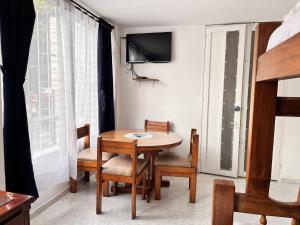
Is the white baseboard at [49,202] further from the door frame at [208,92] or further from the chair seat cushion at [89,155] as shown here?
the door frame at [208,92]

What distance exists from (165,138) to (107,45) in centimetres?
161

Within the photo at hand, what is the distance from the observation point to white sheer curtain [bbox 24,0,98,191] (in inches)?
84.1

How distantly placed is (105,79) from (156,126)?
103 cm

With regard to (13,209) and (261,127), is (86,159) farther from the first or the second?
(261,127)

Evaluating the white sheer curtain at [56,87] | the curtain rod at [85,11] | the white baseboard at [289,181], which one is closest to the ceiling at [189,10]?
the curtain rod at [85,11]

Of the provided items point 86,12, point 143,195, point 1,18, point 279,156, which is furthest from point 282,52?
point 279,156

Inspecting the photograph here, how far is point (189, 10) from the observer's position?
2824 mm

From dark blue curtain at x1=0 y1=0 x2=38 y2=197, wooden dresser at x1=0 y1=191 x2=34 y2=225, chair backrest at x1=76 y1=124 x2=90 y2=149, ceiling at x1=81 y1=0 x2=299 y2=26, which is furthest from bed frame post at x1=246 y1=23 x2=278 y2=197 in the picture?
chair backrest at x1=76 y1=124 x2=90 y2=149

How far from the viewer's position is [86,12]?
9.22 feet

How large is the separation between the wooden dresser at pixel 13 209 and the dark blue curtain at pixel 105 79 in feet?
7.16

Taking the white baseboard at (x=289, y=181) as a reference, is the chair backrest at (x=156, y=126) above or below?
above

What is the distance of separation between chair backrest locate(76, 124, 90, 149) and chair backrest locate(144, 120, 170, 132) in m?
0.86

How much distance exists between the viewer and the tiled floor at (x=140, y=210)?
7.23 feet

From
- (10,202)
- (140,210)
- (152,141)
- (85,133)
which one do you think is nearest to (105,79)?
(85,133)
